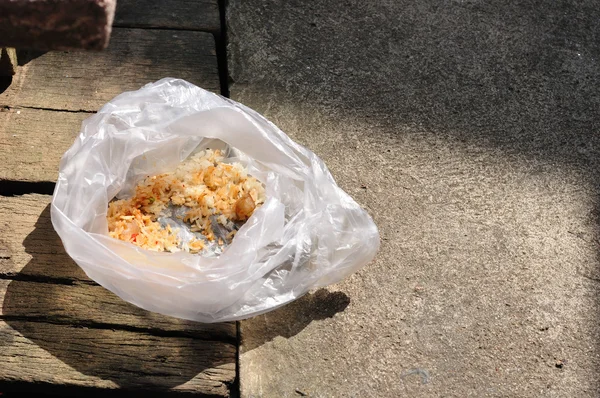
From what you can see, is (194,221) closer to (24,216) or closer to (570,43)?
(24,216)

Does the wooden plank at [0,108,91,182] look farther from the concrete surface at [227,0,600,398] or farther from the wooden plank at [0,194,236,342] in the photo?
the concrete surface at [227,0,600,398]

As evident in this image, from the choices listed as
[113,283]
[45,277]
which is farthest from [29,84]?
[113,283]

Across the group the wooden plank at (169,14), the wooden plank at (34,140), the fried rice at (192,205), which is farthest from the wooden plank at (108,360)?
the wooden plank at (169,14)

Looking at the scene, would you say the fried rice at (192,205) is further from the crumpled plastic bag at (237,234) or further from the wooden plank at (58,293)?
the wooden plank at (58,293)

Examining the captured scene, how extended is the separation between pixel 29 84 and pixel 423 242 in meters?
1.25

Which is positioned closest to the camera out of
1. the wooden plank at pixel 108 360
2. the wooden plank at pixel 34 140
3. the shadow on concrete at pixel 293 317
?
the wooden plank at pixel 108 360

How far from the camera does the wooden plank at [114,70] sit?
6.86 ft

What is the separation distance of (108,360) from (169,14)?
1263 mm

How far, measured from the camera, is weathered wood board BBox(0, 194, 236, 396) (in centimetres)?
156

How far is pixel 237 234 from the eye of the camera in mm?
1628

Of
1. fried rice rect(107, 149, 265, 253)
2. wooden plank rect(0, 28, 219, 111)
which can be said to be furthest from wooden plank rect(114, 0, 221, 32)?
fried rice rect(107, 149, 265, 253)

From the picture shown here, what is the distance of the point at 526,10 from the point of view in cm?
268

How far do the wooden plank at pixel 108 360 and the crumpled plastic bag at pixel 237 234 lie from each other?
0.34 ft

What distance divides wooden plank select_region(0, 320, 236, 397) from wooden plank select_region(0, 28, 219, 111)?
2.47 feet
